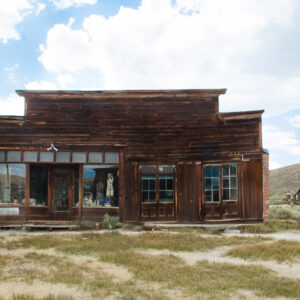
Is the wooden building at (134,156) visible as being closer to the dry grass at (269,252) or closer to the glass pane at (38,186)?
the glass pane at (38,186)

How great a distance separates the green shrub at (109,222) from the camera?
15.6 metres

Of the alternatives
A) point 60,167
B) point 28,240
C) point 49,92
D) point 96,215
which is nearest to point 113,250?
point 28,240

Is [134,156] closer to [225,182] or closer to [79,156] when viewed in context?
[79,156]

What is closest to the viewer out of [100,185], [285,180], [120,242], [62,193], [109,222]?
[120,242]

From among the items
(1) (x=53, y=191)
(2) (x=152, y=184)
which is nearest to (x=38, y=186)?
(1) (x=53, y=191)

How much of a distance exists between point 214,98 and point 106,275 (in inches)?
417

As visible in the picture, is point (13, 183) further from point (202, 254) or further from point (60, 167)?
point (202, 254)

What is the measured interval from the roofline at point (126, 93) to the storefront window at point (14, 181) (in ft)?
10.5

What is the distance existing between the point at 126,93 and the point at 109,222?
18.3 feet

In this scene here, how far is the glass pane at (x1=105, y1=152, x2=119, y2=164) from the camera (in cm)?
1639

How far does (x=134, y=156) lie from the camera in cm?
1639

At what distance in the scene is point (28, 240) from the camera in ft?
41.3

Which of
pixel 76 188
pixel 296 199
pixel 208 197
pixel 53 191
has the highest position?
pixel 76 188

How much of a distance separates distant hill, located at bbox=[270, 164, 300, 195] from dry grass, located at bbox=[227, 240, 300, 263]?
53.9 meters
